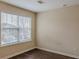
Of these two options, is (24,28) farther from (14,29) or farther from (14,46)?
(14,46)

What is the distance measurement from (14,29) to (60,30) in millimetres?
2308

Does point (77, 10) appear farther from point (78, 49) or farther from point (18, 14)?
point (18, 14)

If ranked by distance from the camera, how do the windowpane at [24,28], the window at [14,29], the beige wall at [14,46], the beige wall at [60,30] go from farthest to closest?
the windowpane at [24,28] → the beige wall at [60,30] → the window at [14,29] → the beige wall at [14,46]

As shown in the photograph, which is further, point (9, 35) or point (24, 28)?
point (24, 28)

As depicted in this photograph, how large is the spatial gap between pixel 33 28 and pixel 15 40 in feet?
4.84

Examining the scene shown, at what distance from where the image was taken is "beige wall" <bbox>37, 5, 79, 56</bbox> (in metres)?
3.54

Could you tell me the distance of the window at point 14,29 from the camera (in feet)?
10.8

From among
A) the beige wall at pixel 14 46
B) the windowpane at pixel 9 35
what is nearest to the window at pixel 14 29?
the windowpane at pixel 9 35

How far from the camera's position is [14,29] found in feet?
12.3

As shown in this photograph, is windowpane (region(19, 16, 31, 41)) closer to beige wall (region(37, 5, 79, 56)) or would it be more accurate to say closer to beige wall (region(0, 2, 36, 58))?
beige wall (region(0, 2, 36, 58))

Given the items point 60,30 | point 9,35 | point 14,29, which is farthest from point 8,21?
point 60,30

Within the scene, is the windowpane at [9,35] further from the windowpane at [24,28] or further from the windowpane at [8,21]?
the windowpane at [24,28]

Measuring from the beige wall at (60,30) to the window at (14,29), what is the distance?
0.80 m

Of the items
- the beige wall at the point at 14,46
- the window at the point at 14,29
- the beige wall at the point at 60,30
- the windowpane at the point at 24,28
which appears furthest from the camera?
the windowpane at the point at 24,28
